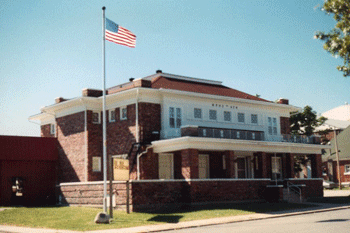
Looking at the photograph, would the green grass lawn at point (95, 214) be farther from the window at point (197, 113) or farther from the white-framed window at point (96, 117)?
the white-framed window at point (96, 117)

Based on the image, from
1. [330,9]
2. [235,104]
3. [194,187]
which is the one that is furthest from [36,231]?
[235,104]

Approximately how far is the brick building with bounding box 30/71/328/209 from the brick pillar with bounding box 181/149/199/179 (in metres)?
0.06

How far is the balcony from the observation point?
28872 millimetres

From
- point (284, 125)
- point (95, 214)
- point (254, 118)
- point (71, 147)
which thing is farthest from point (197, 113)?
point (95, 214)

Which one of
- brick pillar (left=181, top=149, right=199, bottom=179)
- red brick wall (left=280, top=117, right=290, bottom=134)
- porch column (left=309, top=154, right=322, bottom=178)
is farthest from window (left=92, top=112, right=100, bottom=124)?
porch column (left=309, top=154, right=322, bottom=178)

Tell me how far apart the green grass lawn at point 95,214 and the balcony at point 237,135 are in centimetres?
510

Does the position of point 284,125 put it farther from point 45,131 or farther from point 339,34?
point 339,34

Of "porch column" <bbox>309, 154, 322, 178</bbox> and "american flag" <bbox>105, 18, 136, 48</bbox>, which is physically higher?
"american flag" <bbox>105, 18, 136, 48</bbox>

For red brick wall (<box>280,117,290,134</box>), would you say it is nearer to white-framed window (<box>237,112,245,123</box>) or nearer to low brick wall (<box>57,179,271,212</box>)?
white-framed window (<box>237,112,245,123</box>)

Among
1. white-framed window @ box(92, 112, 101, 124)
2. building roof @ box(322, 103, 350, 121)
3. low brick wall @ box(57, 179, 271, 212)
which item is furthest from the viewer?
building roof @ box(322, 103, 350, 121)

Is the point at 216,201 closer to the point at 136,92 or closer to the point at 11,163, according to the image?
the point at 136,92

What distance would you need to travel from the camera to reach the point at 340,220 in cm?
1889

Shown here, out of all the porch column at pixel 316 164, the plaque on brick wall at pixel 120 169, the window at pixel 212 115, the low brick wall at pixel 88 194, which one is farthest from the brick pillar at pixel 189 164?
the porch column at pixel 316 164

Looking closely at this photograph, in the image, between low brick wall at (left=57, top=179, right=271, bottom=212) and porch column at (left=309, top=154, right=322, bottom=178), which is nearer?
low brick wall at (left=57, top=179, right=271, bottom=212)
